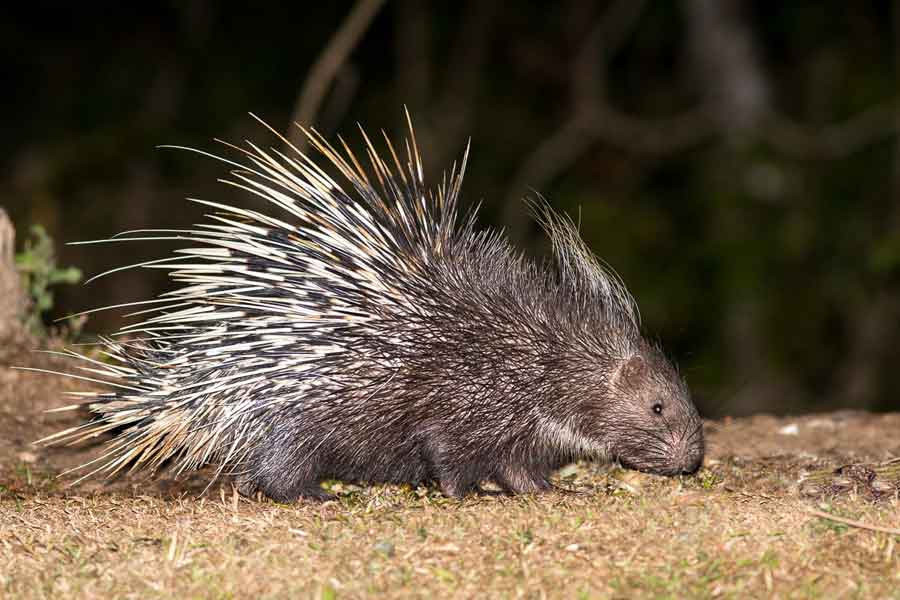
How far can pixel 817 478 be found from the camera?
592 cm

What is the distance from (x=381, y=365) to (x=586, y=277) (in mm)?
1338

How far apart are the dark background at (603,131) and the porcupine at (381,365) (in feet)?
23.6

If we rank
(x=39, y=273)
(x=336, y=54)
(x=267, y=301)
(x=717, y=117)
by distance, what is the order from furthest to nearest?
(x=717, y=117), (x=336, y=54), (x=39, y=273), (x=267, y=301)

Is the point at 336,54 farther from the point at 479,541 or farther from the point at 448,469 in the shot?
the point at 479,541

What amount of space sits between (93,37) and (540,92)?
7972mm

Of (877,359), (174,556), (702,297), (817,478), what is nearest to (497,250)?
(817,478)

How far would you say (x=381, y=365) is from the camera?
556cm

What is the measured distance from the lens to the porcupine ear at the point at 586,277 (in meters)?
6.12

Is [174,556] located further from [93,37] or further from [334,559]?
[93,37]

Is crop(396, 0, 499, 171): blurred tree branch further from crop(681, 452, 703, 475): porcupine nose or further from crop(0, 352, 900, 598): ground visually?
crop(0, 352, 900, 598): ground

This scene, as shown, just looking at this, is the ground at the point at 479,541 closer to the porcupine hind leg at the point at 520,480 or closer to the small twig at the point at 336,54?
the porcupine hind leg at the point at 520,480

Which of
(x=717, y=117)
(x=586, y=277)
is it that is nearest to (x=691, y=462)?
(x=586, y=277)

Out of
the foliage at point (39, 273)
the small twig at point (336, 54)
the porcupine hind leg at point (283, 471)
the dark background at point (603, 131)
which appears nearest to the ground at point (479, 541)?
the porcupine hind leg at point (283, 471)

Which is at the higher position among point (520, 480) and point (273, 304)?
point (273, 304)
